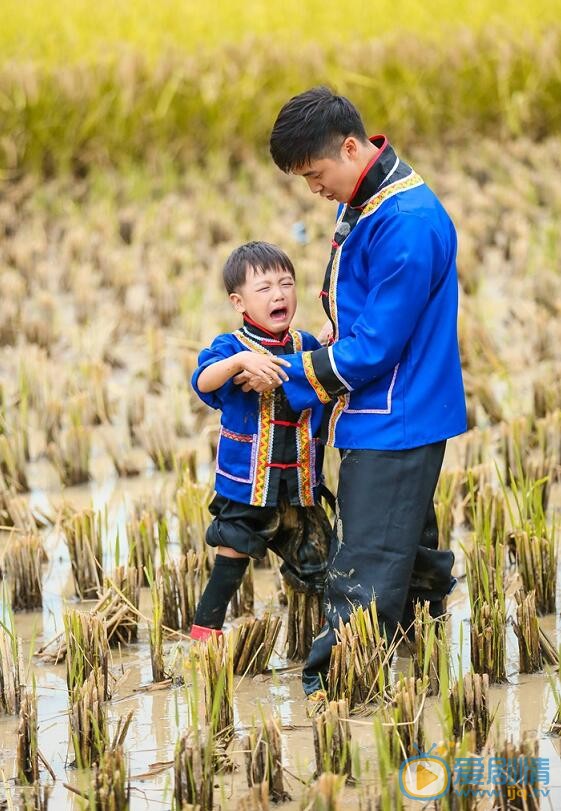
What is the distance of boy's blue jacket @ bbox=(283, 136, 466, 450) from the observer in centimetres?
280

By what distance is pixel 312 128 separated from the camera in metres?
2.81

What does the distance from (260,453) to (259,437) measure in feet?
0.12

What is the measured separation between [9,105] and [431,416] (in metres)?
6.09

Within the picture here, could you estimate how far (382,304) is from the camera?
2.80 metres

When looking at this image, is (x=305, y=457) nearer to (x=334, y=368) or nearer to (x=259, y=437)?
(x=259, y=437)

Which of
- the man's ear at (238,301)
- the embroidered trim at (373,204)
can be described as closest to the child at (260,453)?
the man's ear at (238,301)

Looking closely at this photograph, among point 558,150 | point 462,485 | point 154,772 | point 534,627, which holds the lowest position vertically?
point 154,772

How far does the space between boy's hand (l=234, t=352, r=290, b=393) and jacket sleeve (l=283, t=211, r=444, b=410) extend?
5 cm

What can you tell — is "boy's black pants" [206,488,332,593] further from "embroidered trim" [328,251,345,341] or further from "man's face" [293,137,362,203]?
"man's face" [293,137,362,203]

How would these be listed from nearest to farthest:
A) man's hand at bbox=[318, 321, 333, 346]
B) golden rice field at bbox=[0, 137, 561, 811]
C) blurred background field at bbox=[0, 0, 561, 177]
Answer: golden rice field at bbox=[0, 137, 561, 811], man's hand at bbox=[318, 321, 333, 346], blurred background field at bbox=[0, 0, 561, 177]

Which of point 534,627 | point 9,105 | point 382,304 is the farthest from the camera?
point 9,105

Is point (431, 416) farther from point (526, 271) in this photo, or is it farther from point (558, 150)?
point (558, 150)

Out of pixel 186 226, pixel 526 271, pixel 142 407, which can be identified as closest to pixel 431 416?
pixel 142 407

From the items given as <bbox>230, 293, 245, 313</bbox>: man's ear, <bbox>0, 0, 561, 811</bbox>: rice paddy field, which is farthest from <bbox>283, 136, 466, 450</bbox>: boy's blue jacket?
<bbox>0, 0, 561, 811</bbox>: rice paddy field
